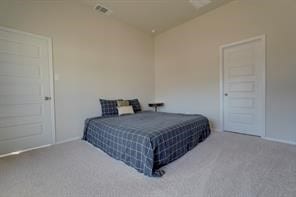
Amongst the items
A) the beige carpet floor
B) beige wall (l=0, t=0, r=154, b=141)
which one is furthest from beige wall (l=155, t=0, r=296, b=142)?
beige wall (l=0, t=0, r=154, b=141)

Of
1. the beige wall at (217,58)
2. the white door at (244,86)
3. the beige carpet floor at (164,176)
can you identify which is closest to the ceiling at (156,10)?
the beige wall at (217,58)

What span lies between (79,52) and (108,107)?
4.40ft

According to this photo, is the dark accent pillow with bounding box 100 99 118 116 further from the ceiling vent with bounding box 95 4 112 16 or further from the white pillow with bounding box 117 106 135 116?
the ceiling vent with bounding box 95 4 112 16

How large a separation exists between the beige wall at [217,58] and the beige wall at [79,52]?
1.16 meters

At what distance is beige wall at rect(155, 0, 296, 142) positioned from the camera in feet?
9.48

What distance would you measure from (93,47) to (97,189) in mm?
3018

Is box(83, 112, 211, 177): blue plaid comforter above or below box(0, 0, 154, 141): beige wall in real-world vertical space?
below

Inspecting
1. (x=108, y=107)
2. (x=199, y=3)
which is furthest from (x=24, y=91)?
(x=199, y=3)

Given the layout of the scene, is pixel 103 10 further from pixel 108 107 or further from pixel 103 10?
pixel 108 107

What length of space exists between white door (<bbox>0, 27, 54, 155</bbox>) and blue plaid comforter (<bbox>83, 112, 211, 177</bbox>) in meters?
0.98

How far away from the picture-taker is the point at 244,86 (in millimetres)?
3516

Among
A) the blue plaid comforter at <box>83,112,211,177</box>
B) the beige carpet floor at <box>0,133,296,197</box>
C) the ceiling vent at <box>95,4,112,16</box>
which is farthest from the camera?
the ceiling vent at <box>95,4,112,16</box>

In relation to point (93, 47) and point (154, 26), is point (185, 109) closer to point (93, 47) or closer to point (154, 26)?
point (154, 26)

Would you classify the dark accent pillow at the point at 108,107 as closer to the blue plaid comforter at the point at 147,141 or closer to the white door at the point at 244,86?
the blue plaid comforter at the point at 147,141
